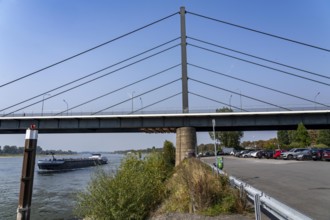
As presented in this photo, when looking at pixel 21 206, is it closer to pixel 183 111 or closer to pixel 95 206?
pixel 95 206

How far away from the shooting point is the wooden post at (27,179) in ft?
39.4

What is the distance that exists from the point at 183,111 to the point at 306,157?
17.3m

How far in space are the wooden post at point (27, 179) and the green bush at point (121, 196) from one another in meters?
1.77

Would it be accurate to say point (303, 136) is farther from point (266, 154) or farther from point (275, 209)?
point (275, 209)

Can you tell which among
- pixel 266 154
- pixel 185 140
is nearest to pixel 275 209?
pixel 185 140

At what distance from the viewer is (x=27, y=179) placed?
12.2 metres

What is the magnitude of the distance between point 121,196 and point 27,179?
133 inches

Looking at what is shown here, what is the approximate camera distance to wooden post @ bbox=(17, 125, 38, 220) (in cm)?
1202

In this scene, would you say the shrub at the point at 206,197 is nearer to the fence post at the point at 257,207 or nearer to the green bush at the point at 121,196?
the green bush at the point at 121,196

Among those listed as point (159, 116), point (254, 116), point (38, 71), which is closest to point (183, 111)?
point (159, 116)

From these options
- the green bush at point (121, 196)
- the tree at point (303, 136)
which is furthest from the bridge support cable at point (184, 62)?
the green bush at point (121, 196)

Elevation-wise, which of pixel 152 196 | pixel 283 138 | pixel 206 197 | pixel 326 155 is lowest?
pixel 152 196

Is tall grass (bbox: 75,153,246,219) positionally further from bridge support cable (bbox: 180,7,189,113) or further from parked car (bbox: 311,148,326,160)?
parked car (bbox: 311,148,326,160)

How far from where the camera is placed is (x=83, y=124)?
50.1 meters
